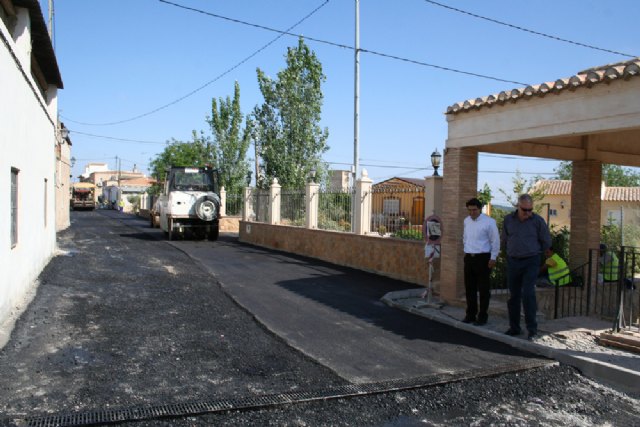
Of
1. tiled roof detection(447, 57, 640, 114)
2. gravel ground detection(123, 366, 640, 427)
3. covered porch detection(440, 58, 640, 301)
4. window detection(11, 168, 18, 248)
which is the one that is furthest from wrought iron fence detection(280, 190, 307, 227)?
gravel ground detection(123, 366, 640, 427)

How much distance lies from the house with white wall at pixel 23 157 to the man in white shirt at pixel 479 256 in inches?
245

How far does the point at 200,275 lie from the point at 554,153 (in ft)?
26.0

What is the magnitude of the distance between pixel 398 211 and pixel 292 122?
45.2 feet

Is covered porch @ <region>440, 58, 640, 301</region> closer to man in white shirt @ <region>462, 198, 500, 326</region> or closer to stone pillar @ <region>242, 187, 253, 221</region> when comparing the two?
man in white shirt @ <region>462, 198, 500, 326</region>

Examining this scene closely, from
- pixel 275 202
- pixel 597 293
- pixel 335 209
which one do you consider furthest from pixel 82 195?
pixel 597 293

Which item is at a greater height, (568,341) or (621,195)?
(621,195)

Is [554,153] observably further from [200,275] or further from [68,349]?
[68,349]

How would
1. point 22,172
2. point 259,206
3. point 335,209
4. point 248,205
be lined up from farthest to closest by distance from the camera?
1. point 248,205
2. point 259,206
3. point 335,209
4. point 22,172

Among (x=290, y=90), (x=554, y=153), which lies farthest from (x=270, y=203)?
(x=554, y=153)

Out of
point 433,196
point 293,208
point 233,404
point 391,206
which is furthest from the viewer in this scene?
point 293,208

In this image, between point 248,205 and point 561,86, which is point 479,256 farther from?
point 248,205

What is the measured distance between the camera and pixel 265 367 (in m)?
5.60

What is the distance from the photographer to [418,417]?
456cm

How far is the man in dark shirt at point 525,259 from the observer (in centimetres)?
700
